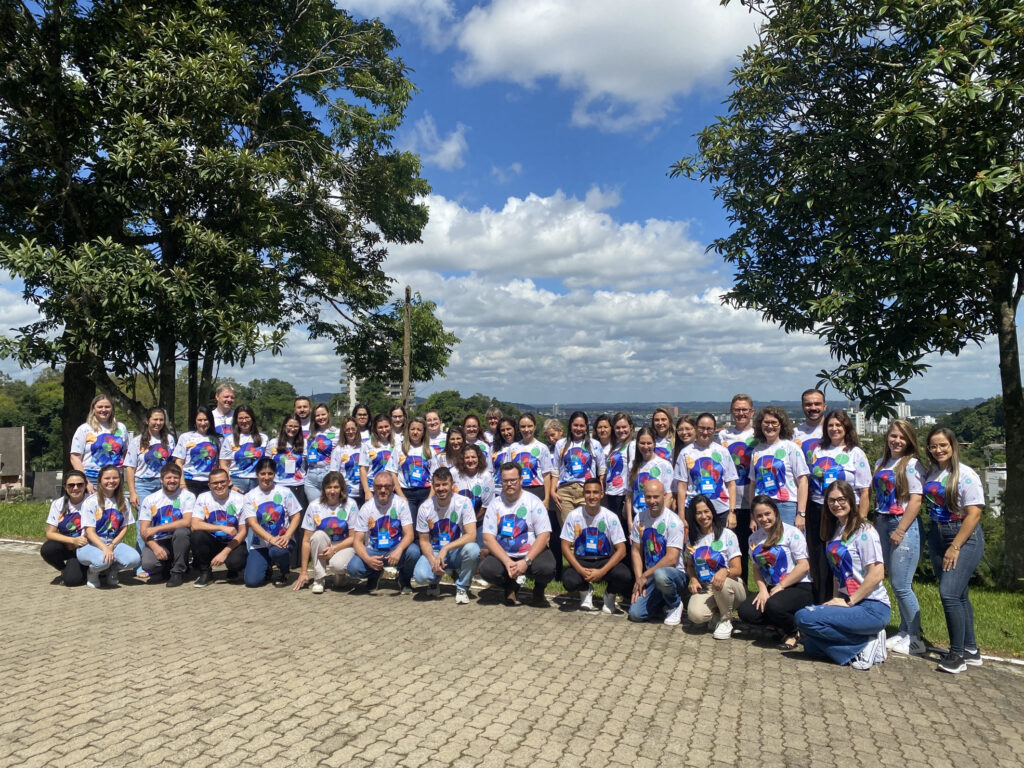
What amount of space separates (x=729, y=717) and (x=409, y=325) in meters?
13.5

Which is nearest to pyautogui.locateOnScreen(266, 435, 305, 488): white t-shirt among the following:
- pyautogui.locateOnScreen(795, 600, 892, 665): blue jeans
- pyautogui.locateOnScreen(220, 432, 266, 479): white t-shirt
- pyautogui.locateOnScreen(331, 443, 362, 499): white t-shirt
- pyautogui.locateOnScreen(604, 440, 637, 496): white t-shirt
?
pyautogui.locateOnScreen(220, 432, 266, 479): white t-shirt

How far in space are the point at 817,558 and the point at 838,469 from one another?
0.82 metres

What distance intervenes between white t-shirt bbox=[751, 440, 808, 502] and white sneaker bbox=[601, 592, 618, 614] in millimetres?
1722

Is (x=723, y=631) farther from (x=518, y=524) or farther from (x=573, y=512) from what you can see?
(x=518, y=524)

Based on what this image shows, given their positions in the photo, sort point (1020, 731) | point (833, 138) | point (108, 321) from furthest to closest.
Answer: point (108, 321)
point (833, 138)
point (1020, 731)

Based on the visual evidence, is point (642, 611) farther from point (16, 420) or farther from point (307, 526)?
point (16, 420)

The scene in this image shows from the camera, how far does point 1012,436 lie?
30.1ft

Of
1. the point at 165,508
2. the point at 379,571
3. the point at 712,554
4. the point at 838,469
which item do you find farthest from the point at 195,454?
the point at 838,469

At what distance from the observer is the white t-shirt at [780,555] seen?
6.15 m

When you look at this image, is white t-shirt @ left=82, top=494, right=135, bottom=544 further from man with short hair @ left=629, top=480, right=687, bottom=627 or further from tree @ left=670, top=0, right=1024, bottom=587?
tree @ left=670, top=0, right=1024, bottom=587

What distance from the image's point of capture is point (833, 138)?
8.48 meters

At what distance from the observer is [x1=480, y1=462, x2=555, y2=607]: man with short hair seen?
24.0 ft

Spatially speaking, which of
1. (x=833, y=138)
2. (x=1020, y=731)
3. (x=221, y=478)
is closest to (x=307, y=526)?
(x=221, y=478)

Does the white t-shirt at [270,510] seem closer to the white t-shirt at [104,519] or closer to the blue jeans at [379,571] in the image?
the blue jeans at [379,571]
